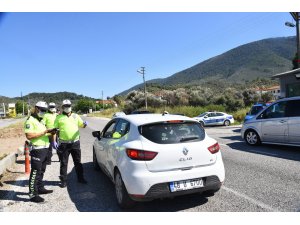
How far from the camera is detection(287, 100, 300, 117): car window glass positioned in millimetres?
8711

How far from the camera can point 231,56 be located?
17562cm

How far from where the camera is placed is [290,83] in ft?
60.4

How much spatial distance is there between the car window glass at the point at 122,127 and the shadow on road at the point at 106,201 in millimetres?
1202

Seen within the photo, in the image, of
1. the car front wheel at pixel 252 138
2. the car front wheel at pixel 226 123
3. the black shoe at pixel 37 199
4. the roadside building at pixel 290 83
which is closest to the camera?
the black shoe at pixel 37 199

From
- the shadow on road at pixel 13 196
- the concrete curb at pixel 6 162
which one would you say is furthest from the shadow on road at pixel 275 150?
the concrete curb at pixel 6 162

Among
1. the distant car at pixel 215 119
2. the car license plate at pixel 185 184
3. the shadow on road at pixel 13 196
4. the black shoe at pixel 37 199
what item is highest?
the distant car at pixel 215 119

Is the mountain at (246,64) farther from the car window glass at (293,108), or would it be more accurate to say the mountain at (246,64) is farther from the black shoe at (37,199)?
the black shoe at (37,199)

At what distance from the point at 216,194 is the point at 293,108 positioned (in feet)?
17.3

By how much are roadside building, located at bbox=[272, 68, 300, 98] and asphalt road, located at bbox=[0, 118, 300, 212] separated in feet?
39.1

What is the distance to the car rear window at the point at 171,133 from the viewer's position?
14.5ft

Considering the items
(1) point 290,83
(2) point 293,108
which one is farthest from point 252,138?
(1) point 290,83

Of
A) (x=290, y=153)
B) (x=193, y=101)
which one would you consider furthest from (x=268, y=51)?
(x=290, y=153)
